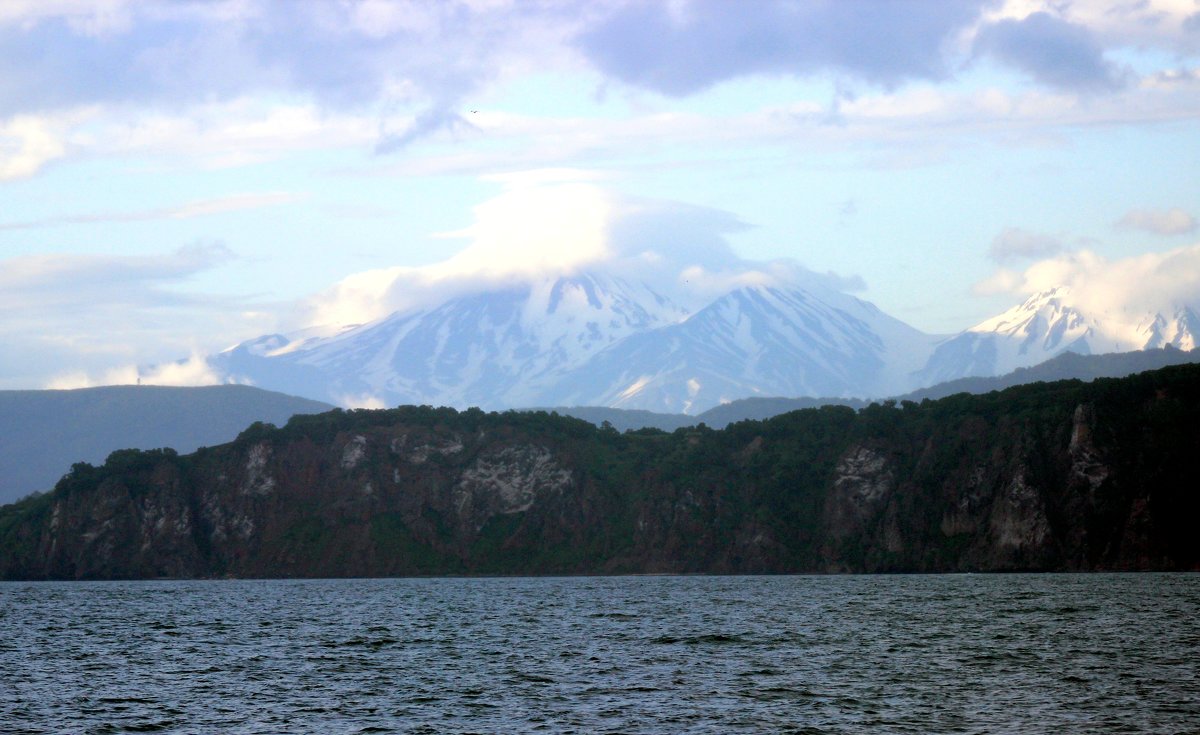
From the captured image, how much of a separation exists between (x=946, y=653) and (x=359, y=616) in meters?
58.8

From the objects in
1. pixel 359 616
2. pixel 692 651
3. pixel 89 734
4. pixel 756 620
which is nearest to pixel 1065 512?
pixel 756 620

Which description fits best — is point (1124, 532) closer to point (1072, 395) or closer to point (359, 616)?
point (1072, 395)

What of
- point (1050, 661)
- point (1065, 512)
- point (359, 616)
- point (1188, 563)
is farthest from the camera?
point (1065, 512)

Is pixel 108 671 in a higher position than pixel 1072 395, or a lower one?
lower

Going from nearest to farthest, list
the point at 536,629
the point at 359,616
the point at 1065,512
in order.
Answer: the point at 536,629, the point at 359,616, the point at 1065,512

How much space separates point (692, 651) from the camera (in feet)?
295

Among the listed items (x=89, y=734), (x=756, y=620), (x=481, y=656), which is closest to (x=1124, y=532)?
(x=756, y=620)

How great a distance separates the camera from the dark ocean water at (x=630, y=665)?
62375 mm

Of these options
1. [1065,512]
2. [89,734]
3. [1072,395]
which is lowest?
[89,734]

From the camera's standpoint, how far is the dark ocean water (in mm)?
62375

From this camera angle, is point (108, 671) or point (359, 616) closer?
point (108, 671)

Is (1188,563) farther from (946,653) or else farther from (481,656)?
(481,656)

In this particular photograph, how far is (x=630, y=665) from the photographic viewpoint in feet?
269

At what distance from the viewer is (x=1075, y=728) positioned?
57.3 meters
